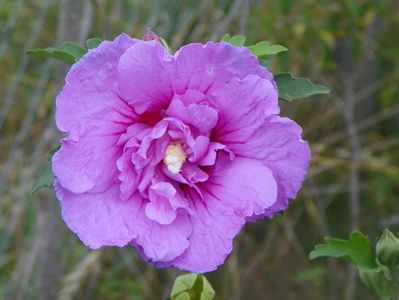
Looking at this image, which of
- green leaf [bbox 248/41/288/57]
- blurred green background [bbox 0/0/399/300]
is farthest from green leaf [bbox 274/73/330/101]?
blurred green background [bbox 0/0/399/300]

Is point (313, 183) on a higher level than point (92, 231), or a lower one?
lower

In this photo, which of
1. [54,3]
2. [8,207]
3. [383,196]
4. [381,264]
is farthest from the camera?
[54,3]

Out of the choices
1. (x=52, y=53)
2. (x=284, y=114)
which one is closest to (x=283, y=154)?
(x=52, y=53)

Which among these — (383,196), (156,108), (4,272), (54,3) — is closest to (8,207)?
(4,272)

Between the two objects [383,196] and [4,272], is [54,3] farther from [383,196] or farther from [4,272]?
[383,196]

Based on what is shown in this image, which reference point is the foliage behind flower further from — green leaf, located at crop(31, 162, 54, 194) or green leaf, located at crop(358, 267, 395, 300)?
green leaf, located at crop(358, 267, 395, 300)

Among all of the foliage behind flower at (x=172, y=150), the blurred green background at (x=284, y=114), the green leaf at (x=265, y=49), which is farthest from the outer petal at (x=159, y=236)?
the blurred green background at (x=284, y=114)

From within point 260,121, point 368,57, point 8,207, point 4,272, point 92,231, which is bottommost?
point 4,272
